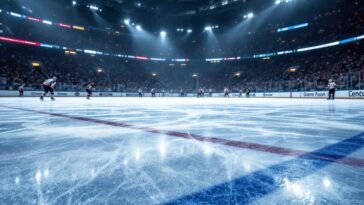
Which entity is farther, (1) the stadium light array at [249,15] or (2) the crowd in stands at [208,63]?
(1) the stadium light array at [249,15]

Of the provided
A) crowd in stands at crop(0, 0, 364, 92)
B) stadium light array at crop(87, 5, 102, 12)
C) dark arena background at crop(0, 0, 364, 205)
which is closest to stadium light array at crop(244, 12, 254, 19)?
dark arena background at crop(0, 0, 364, 205)

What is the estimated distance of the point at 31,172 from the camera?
48.4 inches

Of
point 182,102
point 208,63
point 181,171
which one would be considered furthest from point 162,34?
point 181,171

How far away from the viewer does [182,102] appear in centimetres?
1241

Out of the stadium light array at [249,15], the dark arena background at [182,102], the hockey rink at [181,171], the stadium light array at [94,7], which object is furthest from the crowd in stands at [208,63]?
the hockey rink at [181,171]

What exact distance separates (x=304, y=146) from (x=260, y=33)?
43895 millimetres

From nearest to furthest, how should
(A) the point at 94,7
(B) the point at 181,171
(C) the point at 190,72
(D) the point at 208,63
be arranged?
(B) the point at 181,171 < (A) the point at 94,7 < (D) the point at 208,63 < (C) the point at 190,72

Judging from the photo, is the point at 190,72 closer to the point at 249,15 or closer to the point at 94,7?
the point at 249,15

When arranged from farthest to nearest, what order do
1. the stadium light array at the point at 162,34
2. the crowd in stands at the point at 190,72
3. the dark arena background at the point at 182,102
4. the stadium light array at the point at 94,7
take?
the stadium light array at the point at 162,34, the stadium light array at the point at 94,7, the crowd in stands at the point at 190,72, the dark arena background at the point at 182,102

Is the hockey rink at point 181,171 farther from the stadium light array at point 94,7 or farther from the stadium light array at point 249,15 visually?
the stadium light array at point 249,15

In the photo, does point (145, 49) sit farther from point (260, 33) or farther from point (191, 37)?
point (260, 33)

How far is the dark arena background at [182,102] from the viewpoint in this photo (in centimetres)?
109

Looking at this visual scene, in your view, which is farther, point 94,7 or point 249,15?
point 249,15

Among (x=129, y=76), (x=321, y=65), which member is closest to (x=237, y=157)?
(x=321, y=65)
